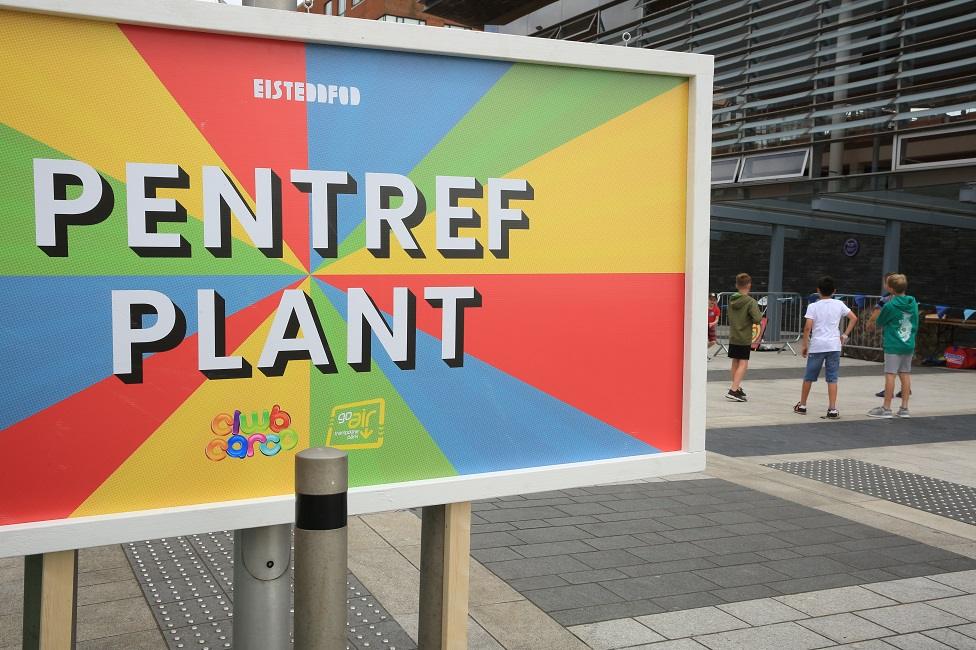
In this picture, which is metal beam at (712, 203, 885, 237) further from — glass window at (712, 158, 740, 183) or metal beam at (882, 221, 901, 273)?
metal beam at (882, 221, 901, 273)

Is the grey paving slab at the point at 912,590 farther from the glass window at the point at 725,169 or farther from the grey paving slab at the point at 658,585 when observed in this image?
the glass window at the point at 725,169

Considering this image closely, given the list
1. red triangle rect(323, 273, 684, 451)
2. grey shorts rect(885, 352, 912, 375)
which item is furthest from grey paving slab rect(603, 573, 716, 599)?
grey shorts rect(885, 352, 912, 375)

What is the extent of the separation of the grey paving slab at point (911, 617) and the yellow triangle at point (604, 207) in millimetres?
2485

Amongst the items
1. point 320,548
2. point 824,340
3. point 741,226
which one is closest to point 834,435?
point 824,340

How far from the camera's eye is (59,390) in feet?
7.38

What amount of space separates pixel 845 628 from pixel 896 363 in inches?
309

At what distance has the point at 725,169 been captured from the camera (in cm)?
2209

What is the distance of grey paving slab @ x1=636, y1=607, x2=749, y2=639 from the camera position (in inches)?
169

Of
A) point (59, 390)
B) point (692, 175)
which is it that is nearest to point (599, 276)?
point (692, 175)

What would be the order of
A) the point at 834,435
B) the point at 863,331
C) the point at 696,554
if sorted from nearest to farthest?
1. the point at 696,554
2. the point at 834,435
3. the point at 863,331

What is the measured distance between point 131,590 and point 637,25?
23.3m

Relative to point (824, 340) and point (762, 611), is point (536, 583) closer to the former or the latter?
point (762, 611)

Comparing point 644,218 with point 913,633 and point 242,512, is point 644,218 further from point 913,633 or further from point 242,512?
point 913,633

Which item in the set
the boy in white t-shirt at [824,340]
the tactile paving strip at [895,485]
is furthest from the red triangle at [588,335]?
the boy in white t-shirt at [824,340]
